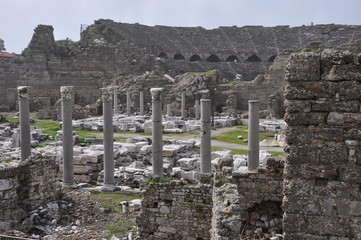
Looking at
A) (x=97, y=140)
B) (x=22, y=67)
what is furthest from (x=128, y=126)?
(x=22, y=67)

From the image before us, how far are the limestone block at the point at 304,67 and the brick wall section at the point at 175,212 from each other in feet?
16.0

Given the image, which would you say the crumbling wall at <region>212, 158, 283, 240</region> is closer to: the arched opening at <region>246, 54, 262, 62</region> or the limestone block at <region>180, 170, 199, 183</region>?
the limestone block at <region>180, 170, 199, 183</region>

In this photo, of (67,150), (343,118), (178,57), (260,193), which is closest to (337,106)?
(343,118)

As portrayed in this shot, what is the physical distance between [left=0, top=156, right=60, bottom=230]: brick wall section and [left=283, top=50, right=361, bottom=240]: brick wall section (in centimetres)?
777

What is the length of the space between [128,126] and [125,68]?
801 inches

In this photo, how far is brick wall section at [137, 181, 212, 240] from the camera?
851 centimetres

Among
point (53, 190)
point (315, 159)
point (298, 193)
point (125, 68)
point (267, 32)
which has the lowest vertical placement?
point (53, 190)

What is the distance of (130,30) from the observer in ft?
187

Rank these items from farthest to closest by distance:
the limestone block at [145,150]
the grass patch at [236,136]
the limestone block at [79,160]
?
1. the grass patch at [236,136]
2. the limestone block at [145,150]
3. the limestone block at [79,160]

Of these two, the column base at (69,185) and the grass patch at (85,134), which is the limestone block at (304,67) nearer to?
the column base at (69,185)

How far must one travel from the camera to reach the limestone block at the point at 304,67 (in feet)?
13.1

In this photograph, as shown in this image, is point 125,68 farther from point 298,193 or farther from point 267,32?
point 298,193

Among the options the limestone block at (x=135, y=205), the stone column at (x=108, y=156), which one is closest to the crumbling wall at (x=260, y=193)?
the limestone block at (x=135, y=205)

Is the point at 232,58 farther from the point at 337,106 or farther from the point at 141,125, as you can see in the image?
the point at 337,106
